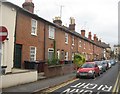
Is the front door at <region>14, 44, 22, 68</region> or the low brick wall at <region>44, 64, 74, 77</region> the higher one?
the front door at <region>14, 44, 22, 68</region>

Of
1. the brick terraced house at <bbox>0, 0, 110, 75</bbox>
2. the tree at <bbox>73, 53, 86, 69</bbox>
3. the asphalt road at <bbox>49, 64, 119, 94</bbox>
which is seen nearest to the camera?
the asphalt road at <bbox>49, 64, 119, 94</bbox>

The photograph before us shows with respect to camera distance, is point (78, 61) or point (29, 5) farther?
point (78, 61)

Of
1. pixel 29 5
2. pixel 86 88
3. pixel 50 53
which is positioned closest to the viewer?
pixel 86 88

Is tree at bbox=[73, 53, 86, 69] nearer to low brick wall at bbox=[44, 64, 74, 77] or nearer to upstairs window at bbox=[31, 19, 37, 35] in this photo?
low brick wall at bbox=[44, 64, 74, 77]

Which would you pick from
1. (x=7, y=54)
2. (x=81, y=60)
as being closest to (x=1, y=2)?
(x=7, y=54)

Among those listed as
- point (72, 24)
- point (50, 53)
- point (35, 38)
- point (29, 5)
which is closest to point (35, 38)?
point (35, 38)

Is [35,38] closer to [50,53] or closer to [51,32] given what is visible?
[50,53]

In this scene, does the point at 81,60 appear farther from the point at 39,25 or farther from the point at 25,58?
the point at 25,58

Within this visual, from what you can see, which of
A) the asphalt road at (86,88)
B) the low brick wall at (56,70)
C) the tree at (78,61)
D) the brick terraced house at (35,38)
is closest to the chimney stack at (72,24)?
the tree at (78,61)

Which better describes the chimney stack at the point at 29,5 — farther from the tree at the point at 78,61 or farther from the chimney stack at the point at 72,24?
the chimney stack at the point at 72,24

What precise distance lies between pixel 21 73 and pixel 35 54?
8792mm

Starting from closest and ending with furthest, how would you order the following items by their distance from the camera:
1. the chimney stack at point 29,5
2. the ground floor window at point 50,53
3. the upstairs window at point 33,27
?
the upstairs window at point 33,27
the chimney stack at point 29,5
the ground floor window at point 50,53

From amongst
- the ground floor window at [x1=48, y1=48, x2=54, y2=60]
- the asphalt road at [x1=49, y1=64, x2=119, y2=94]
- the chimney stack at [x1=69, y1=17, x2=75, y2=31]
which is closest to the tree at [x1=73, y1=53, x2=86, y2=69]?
the ground floor window at [x1=48, y1=48, x2=54, y2=60]

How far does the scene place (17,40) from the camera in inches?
811
